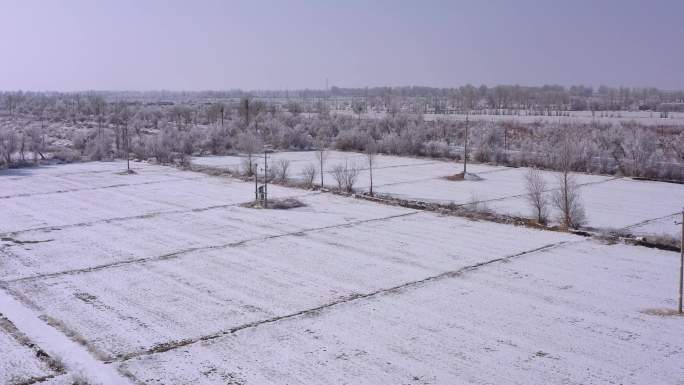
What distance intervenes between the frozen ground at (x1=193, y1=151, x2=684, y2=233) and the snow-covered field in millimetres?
3974

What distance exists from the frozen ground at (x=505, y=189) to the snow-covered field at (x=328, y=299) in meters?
3.97

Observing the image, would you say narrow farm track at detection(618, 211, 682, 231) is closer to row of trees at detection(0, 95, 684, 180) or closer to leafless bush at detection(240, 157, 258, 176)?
row of trees at detection(0, 95, 684, 180)

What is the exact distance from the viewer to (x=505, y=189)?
106ft

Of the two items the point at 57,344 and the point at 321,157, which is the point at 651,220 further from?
the point at 57,344

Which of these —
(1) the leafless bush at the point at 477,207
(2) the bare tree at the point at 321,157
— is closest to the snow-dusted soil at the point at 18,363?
(1) the leafless bush at the point at 477,207

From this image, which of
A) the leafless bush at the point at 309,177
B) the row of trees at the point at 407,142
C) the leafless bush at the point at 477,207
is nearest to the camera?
the leafless bush at the point at 477,207

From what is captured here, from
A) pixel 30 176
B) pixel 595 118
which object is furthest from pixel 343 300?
pixel 595 118

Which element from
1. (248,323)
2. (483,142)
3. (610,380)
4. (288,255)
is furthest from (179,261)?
(483,142)

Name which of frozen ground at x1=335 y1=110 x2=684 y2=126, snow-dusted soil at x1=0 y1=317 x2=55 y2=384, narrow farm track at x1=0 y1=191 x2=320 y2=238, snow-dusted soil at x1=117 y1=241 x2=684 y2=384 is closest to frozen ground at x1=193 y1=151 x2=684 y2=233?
narrow farm track at x1=0 y1=191 x2=320 y2=238

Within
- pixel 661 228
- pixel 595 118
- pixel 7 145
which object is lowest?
pixel 661 228

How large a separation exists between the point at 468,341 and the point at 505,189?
20.8 meters

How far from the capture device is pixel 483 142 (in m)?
48.9

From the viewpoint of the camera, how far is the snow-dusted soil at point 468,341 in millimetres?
11016

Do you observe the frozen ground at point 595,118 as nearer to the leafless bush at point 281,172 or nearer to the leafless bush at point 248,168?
the leafless bush at point 281,172
